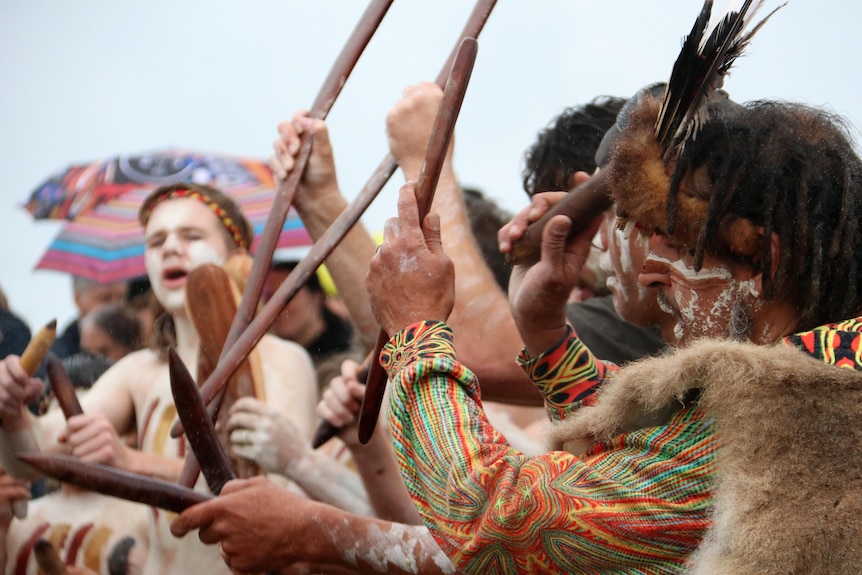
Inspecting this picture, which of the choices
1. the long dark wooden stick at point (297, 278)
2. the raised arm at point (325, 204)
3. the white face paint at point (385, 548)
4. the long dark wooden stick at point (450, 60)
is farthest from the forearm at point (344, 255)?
the white face paint at point (385, 548)

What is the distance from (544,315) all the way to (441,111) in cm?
56

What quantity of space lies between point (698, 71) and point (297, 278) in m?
1.01

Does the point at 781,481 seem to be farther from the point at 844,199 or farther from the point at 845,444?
the point at 844,199

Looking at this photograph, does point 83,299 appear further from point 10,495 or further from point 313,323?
point 10,495

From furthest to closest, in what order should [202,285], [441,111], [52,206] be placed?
[52,206]
[202,285]
[441,111]

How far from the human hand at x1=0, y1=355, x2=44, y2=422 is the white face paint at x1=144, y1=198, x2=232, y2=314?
0.49 m

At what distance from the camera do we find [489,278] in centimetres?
264

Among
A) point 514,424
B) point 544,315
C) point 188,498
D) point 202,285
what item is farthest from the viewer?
point 514,424

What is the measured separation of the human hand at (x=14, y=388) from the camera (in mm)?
2705

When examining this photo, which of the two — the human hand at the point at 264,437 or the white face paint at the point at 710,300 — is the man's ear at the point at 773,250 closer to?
the white face paint at the point at 710,300

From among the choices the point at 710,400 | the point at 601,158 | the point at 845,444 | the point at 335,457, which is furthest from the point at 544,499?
the point at 335,457

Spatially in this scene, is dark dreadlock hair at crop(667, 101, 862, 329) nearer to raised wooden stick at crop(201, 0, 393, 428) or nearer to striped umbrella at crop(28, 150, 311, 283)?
raised wooden stick at crop(201, 0, 393, 428)

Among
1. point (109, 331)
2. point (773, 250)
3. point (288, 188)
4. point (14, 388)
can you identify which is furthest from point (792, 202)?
point (109, 331)

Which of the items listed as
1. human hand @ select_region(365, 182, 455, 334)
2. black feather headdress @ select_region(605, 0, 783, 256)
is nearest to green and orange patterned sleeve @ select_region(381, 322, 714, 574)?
human hand @ select_region(365, 182, 455, 334)
